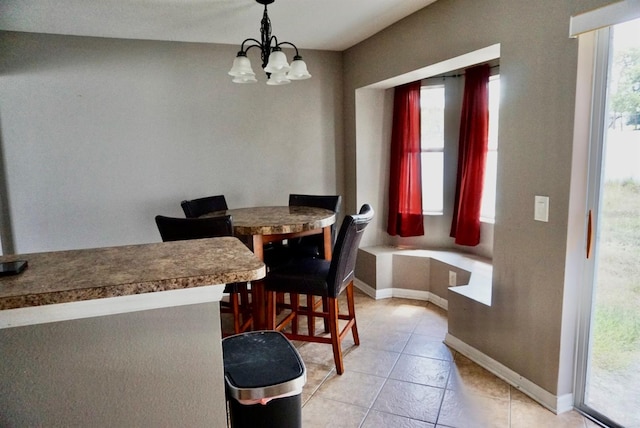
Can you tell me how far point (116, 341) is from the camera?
3.45 ft

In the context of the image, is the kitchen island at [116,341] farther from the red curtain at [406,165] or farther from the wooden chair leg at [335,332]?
the red curtain at [406,165]

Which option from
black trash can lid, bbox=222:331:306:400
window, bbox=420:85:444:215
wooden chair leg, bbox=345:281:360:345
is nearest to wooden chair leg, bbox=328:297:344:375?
wooden chair leg, bbox=345:281:360:345

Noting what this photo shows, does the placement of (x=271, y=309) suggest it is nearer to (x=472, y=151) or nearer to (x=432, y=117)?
(x=472, y=151)

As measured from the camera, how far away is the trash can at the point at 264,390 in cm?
117

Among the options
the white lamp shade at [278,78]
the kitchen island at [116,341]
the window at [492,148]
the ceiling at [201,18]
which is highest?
→ the ceiling at [201,18]

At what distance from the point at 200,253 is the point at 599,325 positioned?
197cm

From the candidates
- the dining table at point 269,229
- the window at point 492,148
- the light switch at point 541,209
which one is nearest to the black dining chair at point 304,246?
the dining table at point 269,229

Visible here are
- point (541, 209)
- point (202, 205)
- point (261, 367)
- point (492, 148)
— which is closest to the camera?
point (261, 367)

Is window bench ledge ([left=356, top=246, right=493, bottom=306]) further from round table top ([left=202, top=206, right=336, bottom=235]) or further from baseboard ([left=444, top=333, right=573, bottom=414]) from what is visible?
round table top ([left=202, top=206, right=336, bottom=235])

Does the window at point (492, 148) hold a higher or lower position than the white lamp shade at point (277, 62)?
lower

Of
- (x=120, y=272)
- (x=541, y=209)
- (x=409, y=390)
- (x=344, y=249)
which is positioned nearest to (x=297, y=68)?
(x=344, y=249)

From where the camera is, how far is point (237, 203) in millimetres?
3941

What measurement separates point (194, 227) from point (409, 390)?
1550 mm

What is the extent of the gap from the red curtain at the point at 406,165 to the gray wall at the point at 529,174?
3.76ft
